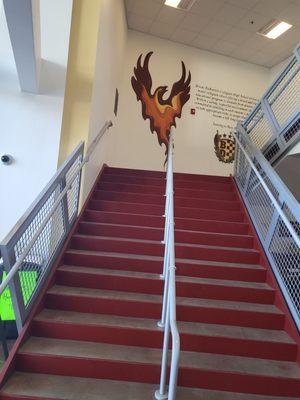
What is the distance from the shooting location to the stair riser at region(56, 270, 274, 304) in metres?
3.01

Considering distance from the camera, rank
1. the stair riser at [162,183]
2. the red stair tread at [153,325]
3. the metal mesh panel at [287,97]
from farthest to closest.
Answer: the stair riser at [162,183] < the metal mesh panel at [287,97] < the red stair tread at [153,325]

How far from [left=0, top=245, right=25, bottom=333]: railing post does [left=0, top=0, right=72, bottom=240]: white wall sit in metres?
1.50

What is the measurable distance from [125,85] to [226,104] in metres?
2.27

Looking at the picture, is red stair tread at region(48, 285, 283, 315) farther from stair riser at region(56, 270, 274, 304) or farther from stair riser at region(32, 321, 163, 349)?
stair riser at region(32, 321, 163, 349)

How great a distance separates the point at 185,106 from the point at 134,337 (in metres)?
5.59

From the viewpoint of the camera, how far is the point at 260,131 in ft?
16.0

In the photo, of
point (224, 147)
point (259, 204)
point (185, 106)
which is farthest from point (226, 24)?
point (259, 204)

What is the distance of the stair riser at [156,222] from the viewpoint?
396 cm

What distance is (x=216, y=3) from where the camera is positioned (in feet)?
18.9

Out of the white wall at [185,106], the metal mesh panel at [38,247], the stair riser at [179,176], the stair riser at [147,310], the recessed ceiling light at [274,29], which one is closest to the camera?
the metal mesh panel at [38,247]

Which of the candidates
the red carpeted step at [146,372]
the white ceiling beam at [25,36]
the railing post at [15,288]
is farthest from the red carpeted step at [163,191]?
the red carpeted step at [146,372]

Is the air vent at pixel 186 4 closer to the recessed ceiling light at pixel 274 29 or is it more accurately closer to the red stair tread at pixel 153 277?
the recessed ceiling light at pixel 274 29

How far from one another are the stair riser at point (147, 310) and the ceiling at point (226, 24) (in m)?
5.14

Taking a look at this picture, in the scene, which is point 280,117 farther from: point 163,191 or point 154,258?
→ point 154,258
